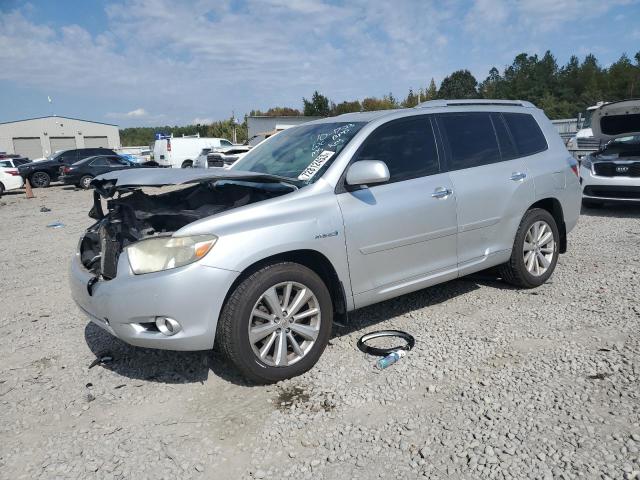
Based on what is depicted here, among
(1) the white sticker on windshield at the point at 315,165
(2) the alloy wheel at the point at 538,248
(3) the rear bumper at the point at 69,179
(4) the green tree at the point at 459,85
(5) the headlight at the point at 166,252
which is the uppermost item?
(4) the green tree at the point at 459,85

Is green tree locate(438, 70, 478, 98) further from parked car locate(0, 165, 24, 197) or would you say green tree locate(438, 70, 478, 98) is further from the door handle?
the door handle

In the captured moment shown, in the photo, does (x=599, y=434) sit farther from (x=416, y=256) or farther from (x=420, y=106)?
(x=420, y=106)

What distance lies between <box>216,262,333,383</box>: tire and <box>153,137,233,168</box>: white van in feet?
77.0

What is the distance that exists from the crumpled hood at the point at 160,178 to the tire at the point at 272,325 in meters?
0.75

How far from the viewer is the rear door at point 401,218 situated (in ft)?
11.9

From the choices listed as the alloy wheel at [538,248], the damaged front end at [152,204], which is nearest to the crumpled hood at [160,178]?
the damaged front end at [152,204]

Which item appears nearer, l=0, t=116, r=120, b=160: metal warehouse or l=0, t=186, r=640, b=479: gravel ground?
l=0, t=186, r=640, b=479: gravel ground

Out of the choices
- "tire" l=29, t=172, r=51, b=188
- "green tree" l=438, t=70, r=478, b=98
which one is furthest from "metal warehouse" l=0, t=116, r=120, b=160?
"green tree" l=438, t=70, r=478, b=98

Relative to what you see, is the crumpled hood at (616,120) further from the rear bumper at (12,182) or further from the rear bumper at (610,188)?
the rear bumper at (12,182)

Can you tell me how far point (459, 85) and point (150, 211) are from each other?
80453 mm

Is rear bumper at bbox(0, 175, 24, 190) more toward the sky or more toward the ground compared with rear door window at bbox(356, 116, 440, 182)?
more toward the sky

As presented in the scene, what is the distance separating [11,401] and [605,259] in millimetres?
6106

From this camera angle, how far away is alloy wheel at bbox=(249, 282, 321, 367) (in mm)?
3217

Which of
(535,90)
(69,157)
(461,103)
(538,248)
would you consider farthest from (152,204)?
(535,90)
